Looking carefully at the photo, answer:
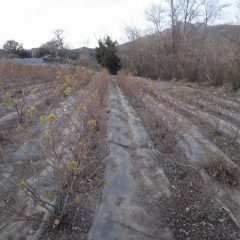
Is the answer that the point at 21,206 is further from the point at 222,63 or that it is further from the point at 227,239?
the point at 222,63

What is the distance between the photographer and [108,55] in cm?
2453

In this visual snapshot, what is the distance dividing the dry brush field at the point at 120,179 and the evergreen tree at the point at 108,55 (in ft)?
60.0

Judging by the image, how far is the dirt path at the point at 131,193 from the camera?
299 cm

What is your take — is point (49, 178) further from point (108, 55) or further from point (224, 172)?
point (108, 55)

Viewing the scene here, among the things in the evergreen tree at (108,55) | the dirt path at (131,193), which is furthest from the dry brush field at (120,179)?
the evergreen tree at (108,55)

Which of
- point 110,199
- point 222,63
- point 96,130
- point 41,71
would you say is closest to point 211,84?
point 222,63

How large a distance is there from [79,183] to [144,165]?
3.94 ft

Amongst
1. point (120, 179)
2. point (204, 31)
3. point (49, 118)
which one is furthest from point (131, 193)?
point (204, 31)

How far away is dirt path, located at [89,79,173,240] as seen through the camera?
299cm

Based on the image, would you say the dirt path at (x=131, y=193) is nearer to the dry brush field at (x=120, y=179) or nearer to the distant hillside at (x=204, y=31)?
the dry brush field at (x=120, y=179)

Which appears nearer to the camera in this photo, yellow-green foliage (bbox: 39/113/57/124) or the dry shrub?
yellow-green foliage (bbox: 39/113/57/124)

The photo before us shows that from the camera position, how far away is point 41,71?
48.9 feet

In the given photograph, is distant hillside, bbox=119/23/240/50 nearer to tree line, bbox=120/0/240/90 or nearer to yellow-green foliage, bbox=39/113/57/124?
tree line, bbox=120/0/240/90

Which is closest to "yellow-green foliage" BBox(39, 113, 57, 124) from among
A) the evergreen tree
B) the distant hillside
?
the evergreen tree
